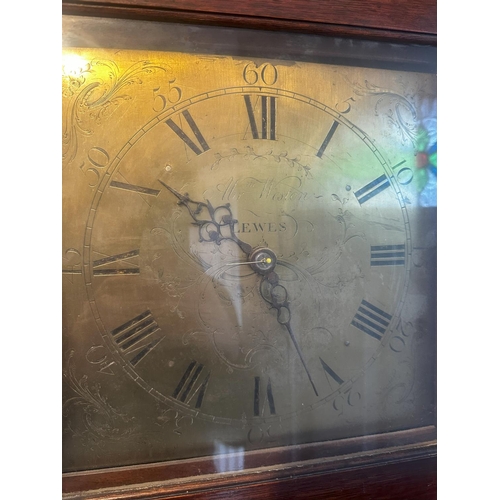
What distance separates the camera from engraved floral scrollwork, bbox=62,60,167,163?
85 cm

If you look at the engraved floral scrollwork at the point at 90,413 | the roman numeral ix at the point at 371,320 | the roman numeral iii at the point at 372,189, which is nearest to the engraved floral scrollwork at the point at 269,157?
the roman numeral iii at the point at 372,189

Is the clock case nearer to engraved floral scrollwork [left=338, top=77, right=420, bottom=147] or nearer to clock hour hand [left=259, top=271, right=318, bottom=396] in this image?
engraved floral scrollwork [left=338, top=77, right=420, bottom=147]

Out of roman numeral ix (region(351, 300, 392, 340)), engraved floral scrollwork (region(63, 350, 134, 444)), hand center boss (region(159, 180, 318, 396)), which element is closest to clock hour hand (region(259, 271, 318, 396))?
hand center boss (region(159, 180, 318, 396))

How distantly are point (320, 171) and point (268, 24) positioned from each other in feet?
0.86

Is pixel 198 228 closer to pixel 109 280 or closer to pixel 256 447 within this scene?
pixel 109 280

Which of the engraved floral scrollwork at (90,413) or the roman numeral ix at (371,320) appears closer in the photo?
the engraved floral scrollwork at (90,413)

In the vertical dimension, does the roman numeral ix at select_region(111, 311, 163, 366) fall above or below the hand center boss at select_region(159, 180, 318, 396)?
below

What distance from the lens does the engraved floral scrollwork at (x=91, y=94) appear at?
85 centimetres

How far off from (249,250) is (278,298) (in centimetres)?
10

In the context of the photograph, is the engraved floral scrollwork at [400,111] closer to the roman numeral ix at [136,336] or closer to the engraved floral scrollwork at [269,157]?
the engraved floral scrollwork at [269,157]

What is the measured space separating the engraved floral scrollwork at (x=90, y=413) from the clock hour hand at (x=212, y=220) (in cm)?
29

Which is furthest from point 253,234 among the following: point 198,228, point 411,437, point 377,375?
point 411,437

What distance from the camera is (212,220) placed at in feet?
3.00
